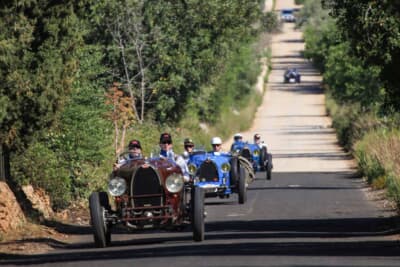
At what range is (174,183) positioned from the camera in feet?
76.5

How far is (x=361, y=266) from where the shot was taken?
714 inches

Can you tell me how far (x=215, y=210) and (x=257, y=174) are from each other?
16.9 metres

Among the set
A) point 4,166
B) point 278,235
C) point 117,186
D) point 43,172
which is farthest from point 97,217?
point 43,172

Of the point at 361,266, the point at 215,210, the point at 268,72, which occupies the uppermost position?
the point at 361,266

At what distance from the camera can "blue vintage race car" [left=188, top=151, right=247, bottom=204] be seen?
1282 inches

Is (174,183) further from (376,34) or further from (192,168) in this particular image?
(192,168)

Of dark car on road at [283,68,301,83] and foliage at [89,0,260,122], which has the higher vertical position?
foliage at [89,0,260,122]

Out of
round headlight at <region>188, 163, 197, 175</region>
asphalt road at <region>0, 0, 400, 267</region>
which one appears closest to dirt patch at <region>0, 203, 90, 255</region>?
asphalt road at <region>0, 0, 400, 267</region>

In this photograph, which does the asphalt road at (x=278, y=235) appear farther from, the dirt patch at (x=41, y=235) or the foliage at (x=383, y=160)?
the foliage at (x=383, y=160)

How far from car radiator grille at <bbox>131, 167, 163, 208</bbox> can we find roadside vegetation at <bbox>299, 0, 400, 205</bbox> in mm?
4663

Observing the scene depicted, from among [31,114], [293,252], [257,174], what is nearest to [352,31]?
[31,114]

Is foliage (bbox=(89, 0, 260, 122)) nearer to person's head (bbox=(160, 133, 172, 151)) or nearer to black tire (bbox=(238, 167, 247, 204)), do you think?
black tire (bbox=(238, 167, 247, 204))

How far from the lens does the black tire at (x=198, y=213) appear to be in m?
22.9

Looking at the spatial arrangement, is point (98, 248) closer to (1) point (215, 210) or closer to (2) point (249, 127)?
(1) point (215, 210)
